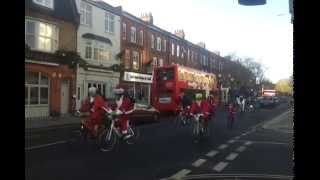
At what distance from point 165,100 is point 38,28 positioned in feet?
29.6

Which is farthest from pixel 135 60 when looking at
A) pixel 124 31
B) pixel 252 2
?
pixel 252 2

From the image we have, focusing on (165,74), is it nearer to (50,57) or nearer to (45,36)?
(50,57)

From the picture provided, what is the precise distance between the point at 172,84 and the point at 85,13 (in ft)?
30.8

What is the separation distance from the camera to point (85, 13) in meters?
34.9

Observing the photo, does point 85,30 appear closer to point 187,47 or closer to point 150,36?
point 150,36

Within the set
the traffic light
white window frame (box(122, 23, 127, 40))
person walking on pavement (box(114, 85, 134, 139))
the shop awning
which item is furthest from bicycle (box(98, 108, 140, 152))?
white window frame (box(122, 23, 127, 40))

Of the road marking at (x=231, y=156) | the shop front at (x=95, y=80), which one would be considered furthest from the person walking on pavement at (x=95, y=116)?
the shop front at (x=95, y=80)

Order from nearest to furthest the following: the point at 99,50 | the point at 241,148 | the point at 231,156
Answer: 1. the point at 231,156
2. the point at 241,148
3. the point at 99,50

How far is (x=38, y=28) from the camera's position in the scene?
101ft

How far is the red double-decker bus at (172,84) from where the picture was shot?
95.1ft

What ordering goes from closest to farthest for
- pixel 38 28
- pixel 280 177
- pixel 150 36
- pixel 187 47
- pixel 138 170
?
pixel 280 177 < pixel 138 170 < pixel 38 28 < pixel 150 36 < pixel 187 47

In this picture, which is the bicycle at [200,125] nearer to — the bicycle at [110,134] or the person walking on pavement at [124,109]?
the person walking on pavement at [124,109]
